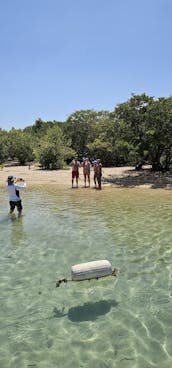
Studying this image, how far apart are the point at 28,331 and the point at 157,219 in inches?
324

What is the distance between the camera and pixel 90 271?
5996 mm

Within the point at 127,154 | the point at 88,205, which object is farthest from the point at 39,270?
the point at 127,154

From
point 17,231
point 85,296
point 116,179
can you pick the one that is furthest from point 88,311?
point 116,179

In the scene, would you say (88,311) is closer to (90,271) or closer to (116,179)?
(90,271)

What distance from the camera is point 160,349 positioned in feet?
16.0

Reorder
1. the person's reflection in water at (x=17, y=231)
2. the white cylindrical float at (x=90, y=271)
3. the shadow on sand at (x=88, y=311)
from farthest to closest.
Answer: the person's reflection in water at (x=17, y=231)
the white cylindrical float at (x=90, y=271)
the shadow on sand at (x=88, y=311)

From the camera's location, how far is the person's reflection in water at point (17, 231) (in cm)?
989

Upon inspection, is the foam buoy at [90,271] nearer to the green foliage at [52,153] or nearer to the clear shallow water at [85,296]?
the clear shallow water at [85,296]

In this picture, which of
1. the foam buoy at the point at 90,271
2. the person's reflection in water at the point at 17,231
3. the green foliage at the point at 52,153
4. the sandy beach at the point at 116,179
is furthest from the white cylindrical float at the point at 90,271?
the green foliage at the point at 52,153

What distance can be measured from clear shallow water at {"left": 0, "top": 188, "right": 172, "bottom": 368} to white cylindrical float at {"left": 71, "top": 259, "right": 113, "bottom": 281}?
0.53 m

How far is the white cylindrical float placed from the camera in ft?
19.6

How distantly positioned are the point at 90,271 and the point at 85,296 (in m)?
0.75

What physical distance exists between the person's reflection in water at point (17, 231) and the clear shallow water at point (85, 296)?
0.03 meters

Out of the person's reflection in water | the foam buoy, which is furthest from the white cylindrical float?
the person's reflection in water
